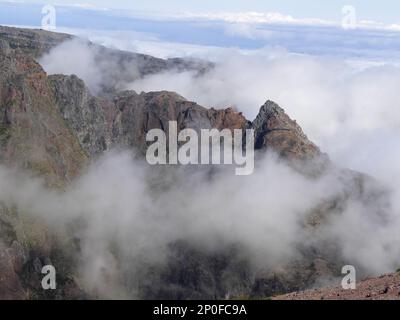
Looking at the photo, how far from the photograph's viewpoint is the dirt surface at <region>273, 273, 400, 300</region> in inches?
2562

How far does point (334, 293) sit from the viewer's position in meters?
70.3

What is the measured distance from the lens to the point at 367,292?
67.6 meters

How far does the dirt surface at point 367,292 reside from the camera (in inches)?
2562
